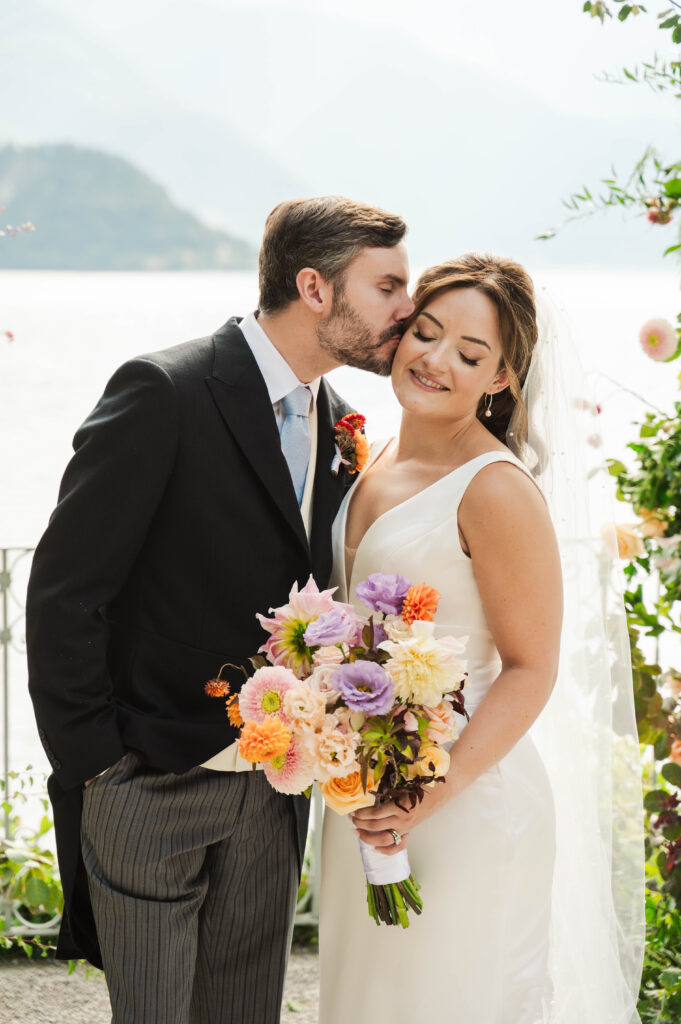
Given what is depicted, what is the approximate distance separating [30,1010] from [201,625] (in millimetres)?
1848

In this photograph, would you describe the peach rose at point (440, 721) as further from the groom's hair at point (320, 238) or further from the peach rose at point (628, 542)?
the peach rose at point (628, 542)

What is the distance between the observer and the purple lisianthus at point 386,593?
1.79m

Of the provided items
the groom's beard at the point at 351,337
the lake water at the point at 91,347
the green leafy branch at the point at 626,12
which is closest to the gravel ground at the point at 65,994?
the groom's beard at the point at 351,337

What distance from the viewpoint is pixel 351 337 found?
2.23 meters

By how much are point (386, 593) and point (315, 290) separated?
77 centimetres

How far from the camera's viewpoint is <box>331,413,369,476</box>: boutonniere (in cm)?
230

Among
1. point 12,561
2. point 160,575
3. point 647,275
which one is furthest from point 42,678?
point 647,275

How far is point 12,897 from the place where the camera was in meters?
3.54

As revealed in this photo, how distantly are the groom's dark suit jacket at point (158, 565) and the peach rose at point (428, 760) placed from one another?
502 millimetres

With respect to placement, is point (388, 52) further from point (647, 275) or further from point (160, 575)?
point (160, 575)

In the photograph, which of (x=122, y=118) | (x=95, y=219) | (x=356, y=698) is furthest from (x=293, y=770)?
(x=122, y=118)

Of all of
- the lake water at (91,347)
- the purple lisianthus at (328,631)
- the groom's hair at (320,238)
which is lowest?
the purple lisianthus at (328,631)

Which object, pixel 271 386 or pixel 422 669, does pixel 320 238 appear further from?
pixel 422 669

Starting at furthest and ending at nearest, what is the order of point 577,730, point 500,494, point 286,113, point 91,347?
point 286,113 → point 91,347 → point 577,730 → point 500,494
